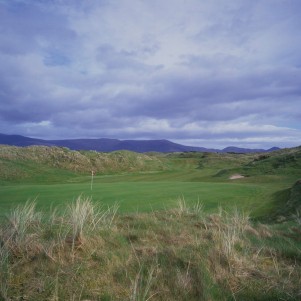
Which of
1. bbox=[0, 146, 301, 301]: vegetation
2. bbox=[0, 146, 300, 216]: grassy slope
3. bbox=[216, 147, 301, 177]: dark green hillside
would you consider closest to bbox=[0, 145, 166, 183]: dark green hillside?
bbox=[0, 146, 300, 216]: grassy slope

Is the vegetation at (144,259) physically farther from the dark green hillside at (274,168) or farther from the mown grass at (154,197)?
the dark green hillside at (274,168)

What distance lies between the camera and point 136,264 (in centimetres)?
597

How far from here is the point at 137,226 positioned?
876 cm

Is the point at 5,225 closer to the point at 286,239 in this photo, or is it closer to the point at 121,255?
the point at 121,255

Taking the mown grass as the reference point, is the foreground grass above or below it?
above

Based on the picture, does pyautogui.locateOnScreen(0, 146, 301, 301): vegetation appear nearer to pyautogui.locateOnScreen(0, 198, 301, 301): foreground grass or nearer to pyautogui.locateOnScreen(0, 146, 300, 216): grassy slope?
pyautogui.locateOnScreen(0, 198, 301, 301): foreground grass

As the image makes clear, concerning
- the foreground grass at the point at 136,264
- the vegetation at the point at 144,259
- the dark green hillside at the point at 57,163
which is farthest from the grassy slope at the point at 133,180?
the foreground grass at the point at 136,264

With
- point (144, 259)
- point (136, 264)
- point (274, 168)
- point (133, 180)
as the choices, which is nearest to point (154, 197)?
point (144, 259)

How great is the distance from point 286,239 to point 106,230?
13.0ft

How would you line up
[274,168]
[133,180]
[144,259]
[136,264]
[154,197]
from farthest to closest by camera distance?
[274,168] → [133,180] → [154,197] → [144,259] → [136,264]

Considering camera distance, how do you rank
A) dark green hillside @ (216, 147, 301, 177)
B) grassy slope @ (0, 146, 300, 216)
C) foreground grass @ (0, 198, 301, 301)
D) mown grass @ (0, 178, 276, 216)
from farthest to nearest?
dark green hillside @ (216, 147, 301, 177) → grassy slope @ (0, 146, 300, 216) → mown grass @ (0, 178, 276, 216) → foreground grass @ (0, 198, 301, 301)

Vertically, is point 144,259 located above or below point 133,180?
above

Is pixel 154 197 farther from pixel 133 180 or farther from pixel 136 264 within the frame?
pixel 133 180

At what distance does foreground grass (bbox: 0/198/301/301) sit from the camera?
5.07 metres
